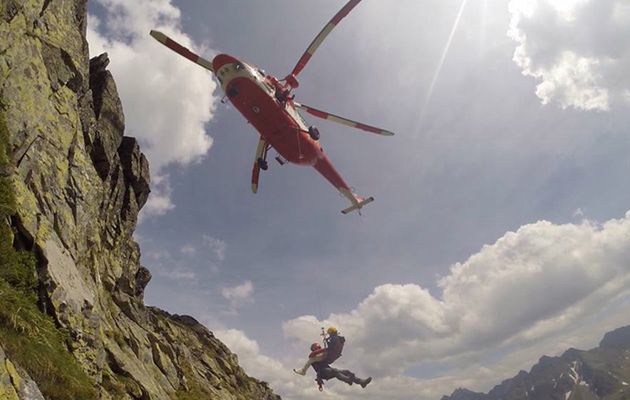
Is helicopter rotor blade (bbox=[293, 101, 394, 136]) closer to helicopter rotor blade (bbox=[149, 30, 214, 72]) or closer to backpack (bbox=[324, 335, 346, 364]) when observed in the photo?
helicopter rotor blade (bbox=[149, 30, 214, 72])

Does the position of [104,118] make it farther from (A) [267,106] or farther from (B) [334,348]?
(B) [334,348]

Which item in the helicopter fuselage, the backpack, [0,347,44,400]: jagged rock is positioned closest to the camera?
[0,347,44,400]: jagged rock

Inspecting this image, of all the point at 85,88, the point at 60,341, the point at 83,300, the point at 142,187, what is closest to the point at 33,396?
the point at 60,341

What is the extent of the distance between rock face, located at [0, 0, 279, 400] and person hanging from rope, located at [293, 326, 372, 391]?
8.14 meters

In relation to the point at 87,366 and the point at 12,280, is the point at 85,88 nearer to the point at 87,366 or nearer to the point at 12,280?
the point at 12,280

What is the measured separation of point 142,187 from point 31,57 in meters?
14.2

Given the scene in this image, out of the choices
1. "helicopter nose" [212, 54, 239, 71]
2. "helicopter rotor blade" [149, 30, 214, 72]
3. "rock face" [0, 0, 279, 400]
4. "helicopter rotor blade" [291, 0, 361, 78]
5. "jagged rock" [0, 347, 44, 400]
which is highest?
"helicopter rotor blade" [149, 30, 214, 72]

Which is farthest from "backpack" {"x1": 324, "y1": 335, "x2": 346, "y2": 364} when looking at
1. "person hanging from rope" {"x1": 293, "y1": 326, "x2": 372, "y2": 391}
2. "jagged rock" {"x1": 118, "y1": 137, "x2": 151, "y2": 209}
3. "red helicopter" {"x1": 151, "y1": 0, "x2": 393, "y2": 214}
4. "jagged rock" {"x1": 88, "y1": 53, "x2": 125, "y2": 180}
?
"jagged rock" {"x1": 118, "y1": 137, "x2": 151, "y2": 209}

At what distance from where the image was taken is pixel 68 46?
68.6 feet

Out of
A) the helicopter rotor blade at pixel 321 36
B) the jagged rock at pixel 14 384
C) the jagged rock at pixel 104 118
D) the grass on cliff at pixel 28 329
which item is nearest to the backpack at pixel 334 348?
the grass on cliff at pixel 28 329

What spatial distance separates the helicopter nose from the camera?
71.7 ft

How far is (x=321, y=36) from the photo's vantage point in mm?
23281

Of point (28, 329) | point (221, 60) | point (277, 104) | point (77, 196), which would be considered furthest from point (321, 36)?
point (28, 329)

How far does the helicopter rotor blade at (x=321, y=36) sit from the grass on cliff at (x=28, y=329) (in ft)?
50.3
